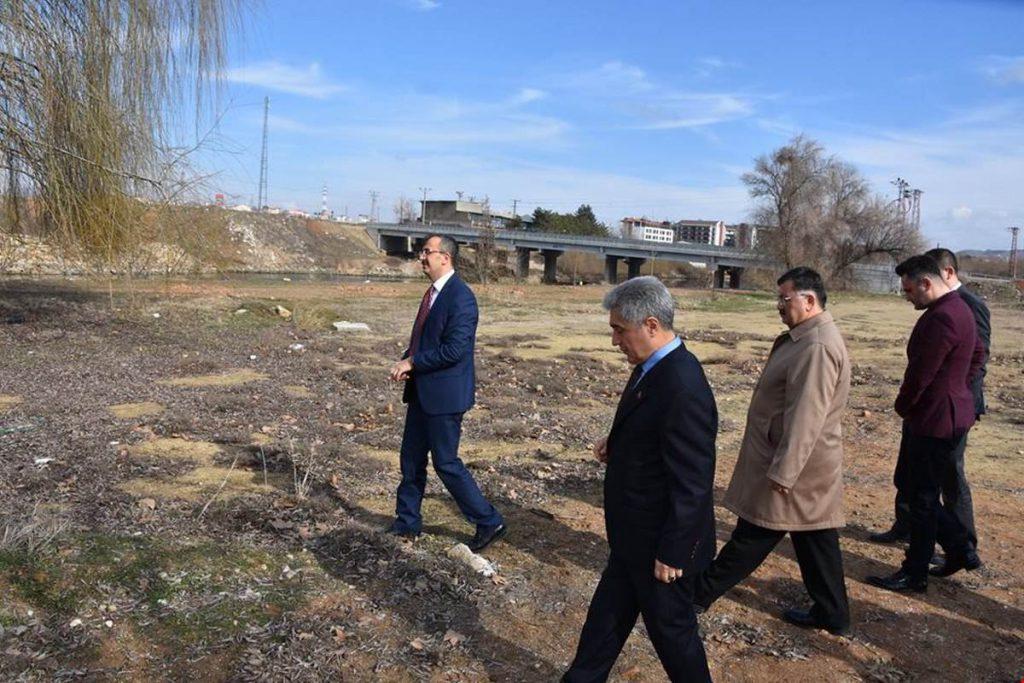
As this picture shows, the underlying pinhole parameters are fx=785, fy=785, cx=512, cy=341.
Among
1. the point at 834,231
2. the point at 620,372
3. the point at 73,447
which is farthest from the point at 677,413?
the point at 834,231

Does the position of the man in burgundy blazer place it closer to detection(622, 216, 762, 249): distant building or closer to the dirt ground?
the dirt ground

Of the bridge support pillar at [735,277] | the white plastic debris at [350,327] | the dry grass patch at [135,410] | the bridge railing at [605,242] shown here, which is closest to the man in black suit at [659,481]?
the dry grass patch at [135,410]

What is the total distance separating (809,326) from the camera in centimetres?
380

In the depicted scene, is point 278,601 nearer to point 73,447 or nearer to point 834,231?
point 73,447

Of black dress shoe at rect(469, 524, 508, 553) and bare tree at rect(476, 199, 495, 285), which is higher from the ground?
bare tree at rect(476, 199, 495, 285)

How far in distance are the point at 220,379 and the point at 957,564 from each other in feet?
28.7

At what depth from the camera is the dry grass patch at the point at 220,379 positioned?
32.6 feet

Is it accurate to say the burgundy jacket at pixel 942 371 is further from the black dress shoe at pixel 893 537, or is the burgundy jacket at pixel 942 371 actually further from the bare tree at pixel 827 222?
the bare tree at pixel 827 222

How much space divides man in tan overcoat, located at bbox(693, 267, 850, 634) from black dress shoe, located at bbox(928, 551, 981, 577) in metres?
1.16

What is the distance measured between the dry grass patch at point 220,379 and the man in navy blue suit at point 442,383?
606 cm

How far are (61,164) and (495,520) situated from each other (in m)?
7.54

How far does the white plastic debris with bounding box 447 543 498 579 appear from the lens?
440 centimetres

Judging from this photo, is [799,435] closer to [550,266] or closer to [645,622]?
[645,622]

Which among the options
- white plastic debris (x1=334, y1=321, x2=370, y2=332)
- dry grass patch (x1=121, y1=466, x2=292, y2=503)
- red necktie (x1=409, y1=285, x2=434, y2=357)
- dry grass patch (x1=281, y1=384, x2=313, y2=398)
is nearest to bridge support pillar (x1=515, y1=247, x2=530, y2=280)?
white plastic debris (x1=334, y1=321, x2=370, y2=332)
